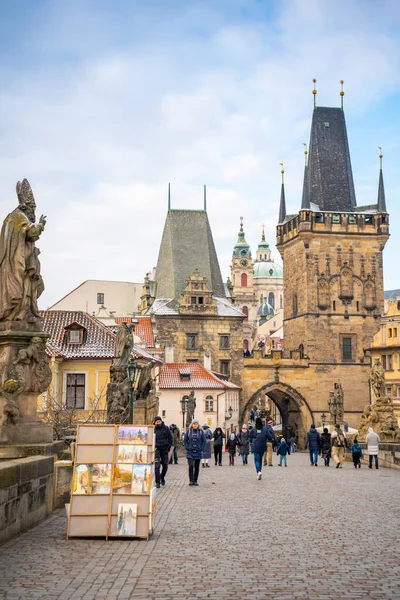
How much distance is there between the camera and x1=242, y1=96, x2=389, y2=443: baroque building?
219 ft

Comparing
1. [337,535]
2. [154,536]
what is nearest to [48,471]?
[154,536]

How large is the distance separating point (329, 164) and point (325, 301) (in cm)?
1267

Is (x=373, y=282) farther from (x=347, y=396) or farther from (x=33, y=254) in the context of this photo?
(x=33, y=254)

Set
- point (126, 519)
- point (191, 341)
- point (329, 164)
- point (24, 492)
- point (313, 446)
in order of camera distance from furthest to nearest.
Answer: point (329, 164), point (191, 341), point (313, 446), point (126, 519), point (24, 492)

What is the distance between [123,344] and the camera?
76.0ft

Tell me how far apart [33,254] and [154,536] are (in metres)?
3.51

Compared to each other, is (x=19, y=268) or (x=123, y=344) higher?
(x=123, y=344)

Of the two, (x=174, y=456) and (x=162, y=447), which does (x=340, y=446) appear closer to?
(x=174, y=456)

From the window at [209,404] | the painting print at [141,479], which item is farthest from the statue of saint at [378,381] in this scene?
the window at [209,404]

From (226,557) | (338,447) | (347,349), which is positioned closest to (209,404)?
(347,349)

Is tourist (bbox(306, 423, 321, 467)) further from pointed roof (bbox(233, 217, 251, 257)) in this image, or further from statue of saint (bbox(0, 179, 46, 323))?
pointed roof (bbox(233, 217, 251, 257))

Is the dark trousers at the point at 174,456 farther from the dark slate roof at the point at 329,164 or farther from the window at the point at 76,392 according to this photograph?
the dark slate roof at the point at 329,164

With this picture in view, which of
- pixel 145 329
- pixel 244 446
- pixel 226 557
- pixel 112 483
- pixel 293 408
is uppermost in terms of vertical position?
pixel 145 329

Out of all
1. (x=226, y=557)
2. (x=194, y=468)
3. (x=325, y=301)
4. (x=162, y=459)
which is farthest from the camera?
(x=325, y=301)
